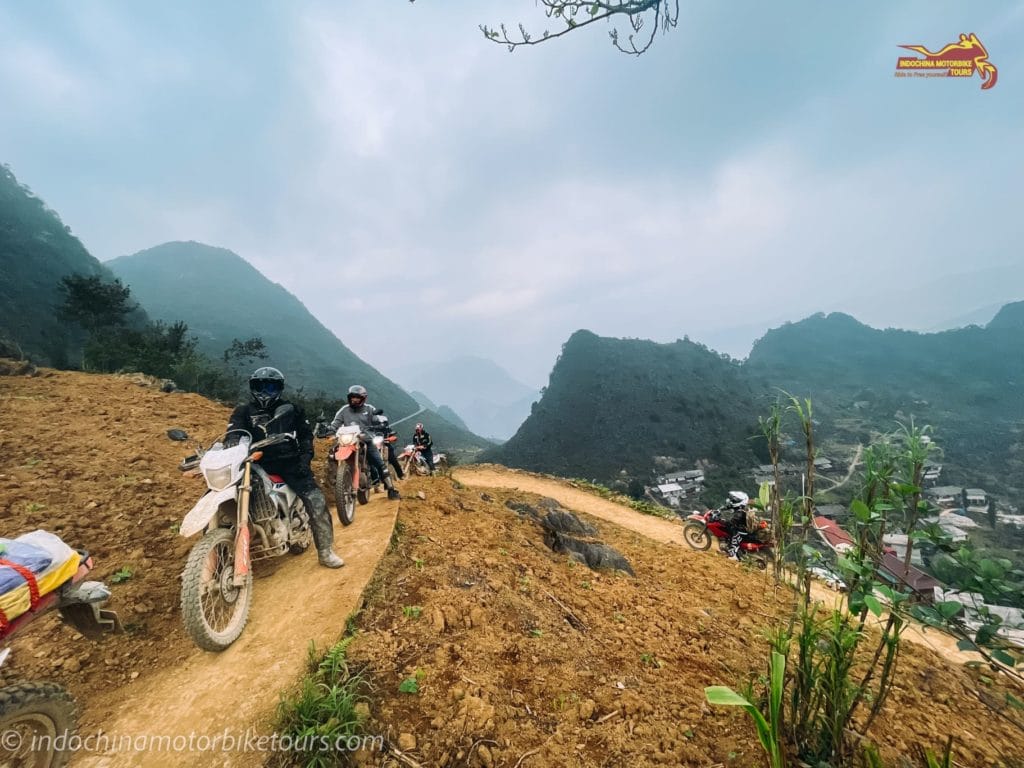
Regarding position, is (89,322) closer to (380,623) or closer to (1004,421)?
(380,623)

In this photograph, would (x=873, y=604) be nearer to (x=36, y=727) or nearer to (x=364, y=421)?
(x=36, y=727)

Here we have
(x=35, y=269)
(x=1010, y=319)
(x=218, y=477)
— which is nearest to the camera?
(x=218, y=477)

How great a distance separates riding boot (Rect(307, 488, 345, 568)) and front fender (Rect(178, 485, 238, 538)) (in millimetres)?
1045

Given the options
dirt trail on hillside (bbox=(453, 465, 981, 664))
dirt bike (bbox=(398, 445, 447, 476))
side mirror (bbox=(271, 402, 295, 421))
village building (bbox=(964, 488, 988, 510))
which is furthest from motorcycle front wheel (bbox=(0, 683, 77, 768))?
village building (bbox=(964, 488, 988, 510))

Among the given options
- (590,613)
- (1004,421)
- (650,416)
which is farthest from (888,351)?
(590,613)

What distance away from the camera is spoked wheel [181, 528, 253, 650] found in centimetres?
345

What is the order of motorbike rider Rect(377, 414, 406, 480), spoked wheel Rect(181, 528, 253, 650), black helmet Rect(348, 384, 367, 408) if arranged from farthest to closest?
motorbike rider Rect(377, 414, 406, 480) → black helmet Rect(348, 384, 367, 408) → spoked wheel Rect(181, 528, 253, 650)

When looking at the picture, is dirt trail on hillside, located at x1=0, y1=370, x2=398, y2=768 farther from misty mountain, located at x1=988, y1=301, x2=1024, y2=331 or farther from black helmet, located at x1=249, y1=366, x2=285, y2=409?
misty mountain, located at x1=988, y1=301, x2=1024, y2=331

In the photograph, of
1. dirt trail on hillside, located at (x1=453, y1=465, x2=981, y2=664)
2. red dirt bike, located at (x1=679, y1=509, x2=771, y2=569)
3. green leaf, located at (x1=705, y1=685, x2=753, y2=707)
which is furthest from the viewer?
dirt trail on hillside, located at (x1=453, y1=465, x2=981, y2=664)

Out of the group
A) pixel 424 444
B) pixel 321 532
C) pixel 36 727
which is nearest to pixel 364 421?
pixel 321 532

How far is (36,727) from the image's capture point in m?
2.78

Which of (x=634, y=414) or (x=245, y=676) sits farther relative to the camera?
(x=634, y=414)

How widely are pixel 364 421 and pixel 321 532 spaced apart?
3355 mm

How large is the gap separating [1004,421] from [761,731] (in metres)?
139
